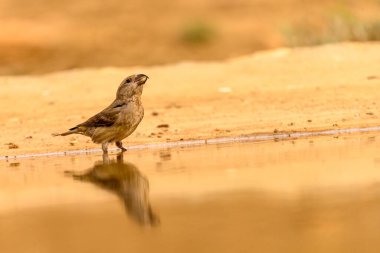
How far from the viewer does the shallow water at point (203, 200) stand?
6586 millimetres

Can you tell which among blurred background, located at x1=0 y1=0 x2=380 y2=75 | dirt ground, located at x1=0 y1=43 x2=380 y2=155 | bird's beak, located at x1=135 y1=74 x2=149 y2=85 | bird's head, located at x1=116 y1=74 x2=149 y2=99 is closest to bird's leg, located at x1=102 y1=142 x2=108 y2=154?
bird's head, located at x1=116 y1=74 x2=149 y2=99

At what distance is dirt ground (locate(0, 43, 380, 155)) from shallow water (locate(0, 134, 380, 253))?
2.06 m

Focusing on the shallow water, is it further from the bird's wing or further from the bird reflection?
the bird's wing

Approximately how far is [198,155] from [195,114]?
173 inches

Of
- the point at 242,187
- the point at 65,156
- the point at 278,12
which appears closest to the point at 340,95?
the point at 65,156

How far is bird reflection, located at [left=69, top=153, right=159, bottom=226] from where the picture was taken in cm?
778

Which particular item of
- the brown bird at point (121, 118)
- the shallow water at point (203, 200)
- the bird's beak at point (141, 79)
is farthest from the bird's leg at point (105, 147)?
the bird's beak at point (141, 79)

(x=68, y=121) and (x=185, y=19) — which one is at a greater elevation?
(x=185, y=19)

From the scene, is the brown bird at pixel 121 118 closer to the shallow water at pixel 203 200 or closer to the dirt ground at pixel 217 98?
the shallow water at pixel 203 200

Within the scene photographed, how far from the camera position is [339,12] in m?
24.5

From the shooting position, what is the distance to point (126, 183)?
9508 mm

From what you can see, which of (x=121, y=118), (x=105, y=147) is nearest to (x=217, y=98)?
(x=105, y=147)

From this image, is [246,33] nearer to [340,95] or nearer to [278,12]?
[278,12]

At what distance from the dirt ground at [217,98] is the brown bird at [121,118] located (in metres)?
1.03
